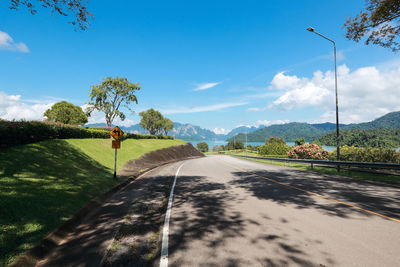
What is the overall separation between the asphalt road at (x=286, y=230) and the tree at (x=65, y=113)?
66724 millimetres

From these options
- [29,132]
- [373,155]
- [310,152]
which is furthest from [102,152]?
[310,152]

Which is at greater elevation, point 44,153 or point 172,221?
point 44,153

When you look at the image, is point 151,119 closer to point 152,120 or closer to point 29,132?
point 152,120

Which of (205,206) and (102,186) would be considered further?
(102,186)

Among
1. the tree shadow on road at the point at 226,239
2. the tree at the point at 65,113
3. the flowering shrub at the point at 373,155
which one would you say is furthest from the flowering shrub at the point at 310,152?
the tree at the point at 65,113

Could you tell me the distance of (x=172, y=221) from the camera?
187 inches

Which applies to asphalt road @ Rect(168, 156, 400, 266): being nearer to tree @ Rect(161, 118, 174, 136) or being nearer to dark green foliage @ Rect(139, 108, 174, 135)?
dark green foliage @ Rect(139, 108, 174, 135)

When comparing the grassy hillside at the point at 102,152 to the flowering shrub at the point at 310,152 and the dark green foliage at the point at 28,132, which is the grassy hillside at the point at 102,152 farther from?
the flowering shrub at the point at 310,152

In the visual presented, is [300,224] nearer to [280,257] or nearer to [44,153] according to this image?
[280,257]

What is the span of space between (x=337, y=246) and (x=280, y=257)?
49.2 inches

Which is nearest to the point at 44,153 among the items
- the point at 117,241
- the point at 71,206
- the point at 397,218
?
the point at 71,206

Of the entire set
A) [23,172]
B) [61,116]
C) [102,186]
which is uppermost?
[61,116]

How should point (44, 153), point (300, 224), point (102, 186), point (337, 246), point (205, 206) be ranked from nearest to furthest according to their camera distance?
point (337, 246)
point (300, 224)
point (205, 206)
point (102, 186)
point (44, 153)

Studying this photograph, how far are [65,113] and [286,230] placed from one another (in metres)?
70.8
